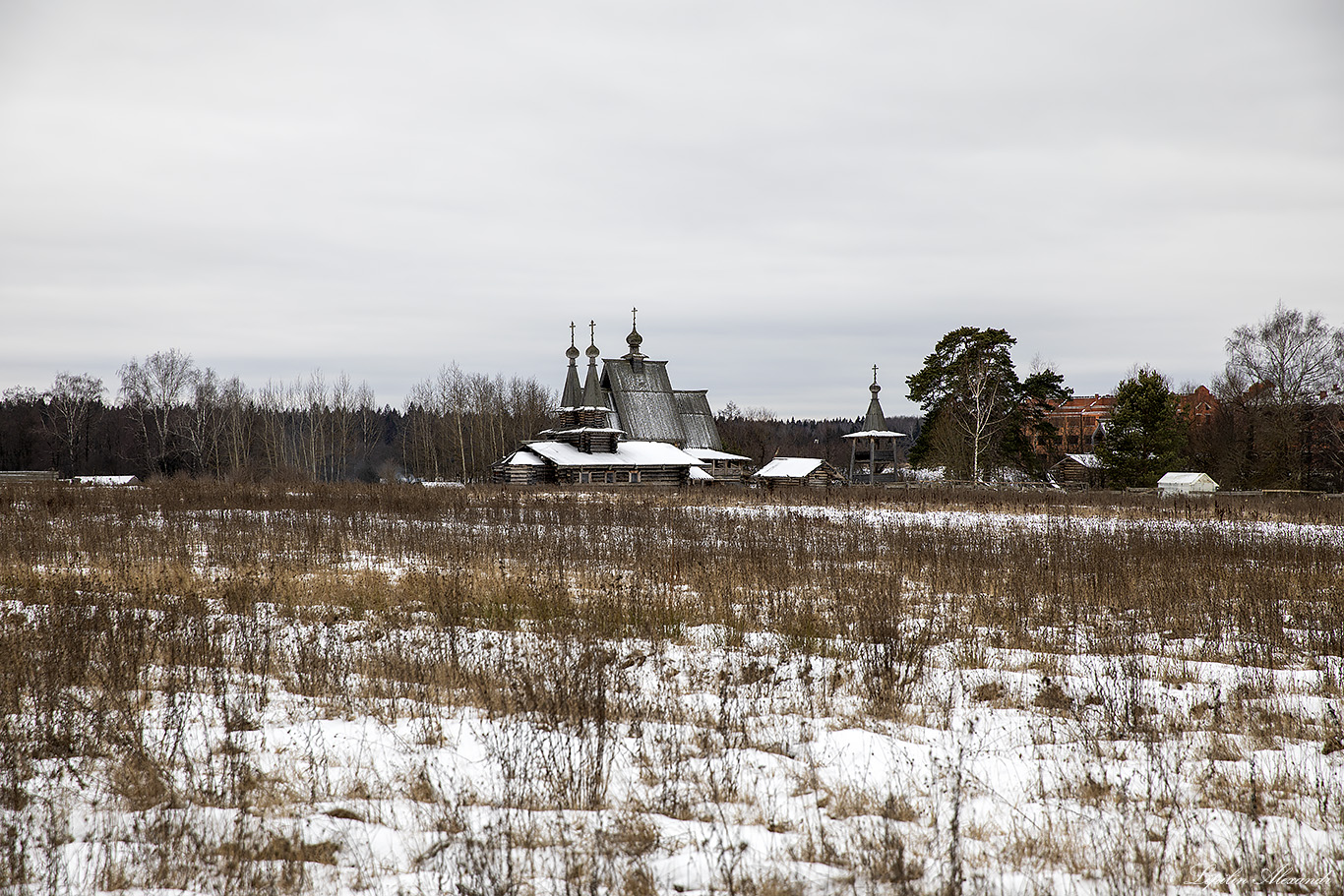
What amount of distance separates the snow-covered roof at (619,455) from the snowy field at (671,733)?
33.9 m

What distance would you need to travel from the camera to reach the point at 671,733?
5.33 m

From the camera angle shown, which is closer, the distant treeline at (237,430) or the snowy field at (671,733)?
the snowy field at (671,733)

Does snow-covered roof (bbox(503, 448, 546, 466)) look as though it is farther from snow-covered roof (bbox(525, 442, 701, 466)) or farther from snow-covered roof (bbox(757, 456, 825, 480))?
snow-covered roof (bbox(757, 456, 825, 480))

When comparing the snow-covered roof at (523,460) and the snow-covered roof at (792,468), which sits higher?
the snow-covered roof at (523,460)

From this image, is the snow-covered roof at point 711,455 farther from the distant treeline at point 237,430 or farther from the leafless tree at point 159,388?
the leafless tree at point 159,388

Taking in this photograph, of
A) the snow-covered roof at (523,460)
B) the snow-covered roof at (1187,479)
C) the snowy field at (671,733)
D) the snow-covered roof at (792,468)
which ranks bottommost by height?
the snowy field at (671,733)

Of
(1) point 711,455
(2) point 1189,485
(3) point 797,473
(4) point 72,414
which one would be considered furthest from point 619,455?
(4) point 72,414

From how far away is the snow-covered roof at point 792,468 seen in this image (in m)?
45.6

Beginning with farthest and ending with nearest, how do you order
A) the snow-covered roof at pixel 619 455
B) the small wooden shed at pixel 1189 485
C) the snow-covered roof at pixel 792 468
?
the snow-covered roof at pixel 619 455 < the snow-covered roof at pixel 792 468 < the small wooden shed at pixel 1189 485

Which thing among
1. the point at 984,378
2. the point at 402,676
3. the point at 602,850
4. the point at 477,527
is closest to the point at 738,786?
the point at 602,850

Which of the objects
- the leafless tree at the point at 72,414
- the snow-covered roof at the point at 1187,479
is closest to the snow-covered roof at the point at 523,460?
the snow-covered roof at the point at 1187,479

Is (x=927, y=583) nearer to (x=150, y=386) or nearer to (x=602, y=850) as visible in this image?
(x=602, y=850)

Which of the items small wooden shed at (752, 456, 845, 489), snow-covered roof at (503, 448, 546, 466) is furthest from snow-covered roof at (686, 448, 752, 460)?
snow-covered roof at (503, 448, 546, 466)

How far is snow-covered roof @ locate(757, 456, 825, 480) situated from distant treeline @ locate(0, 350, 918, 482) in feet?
72.5
